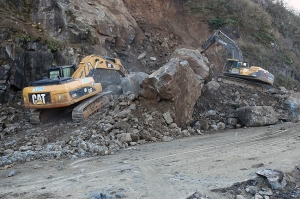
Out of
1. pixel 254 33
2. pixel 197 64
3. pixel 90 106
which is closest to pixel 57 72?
pixel 90 106

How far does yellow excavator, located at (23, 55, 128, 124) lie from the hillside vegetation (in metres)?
10.3

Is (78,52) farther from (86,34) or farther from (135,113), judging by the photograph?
(135,113)

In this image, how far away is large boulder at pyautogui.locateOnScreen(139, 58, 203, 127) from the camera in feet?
29.3

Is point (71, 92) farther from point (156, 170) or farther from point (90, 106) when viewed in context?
point (156, 170)

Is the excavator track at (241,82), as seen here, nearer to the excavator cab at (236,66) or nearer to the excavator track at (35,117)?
the excavator cab at (236,66)

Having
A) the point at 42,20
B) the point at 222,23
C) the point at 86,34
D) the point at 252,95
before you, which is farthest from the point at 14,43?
the point at 222,23

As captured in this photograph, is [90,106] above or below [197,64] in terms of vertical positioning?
below

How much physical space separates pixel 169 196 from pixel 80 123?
15.7 feet

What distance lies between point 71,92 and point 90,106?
0.80 m

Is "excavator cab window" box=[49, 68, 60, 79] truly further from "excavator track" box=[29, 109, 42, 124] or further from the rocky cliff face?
the rocky cliff face

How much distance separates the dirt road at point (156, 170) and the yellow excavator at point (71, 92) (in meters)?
2.31

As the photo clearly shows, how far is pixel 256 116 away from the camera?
9773 mm

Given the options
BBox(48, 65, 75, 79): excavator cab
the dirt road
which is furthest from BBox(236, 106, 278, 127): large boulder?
BBox(48, 65, 75, 79): excavator cab

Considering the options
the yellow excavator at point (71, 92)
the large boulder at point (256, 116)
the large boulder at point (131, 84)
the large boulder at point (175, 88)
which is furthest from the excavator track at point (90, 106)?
the large boulder at point (256, 116)
